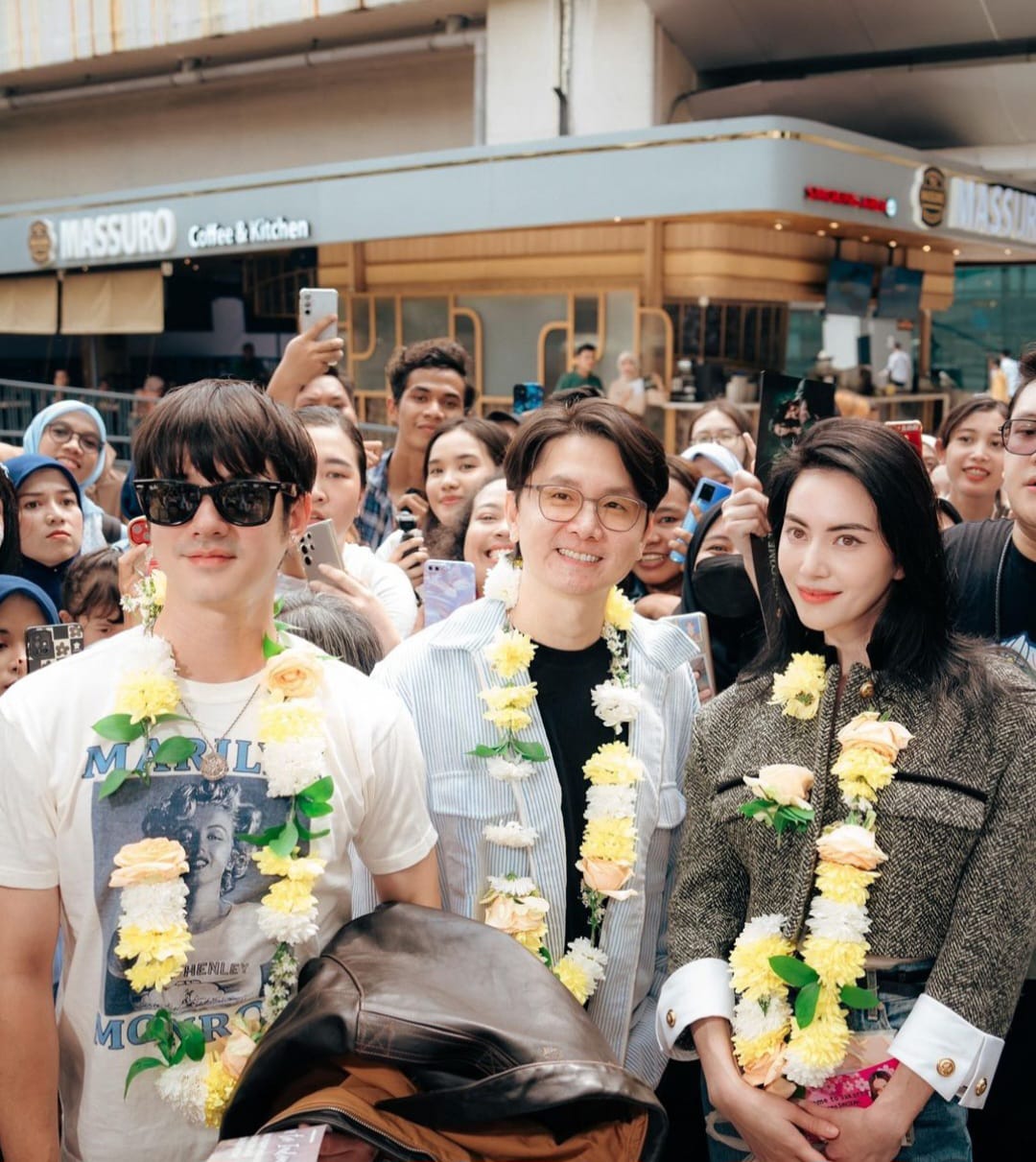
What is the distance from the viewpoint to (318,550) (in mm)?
3408

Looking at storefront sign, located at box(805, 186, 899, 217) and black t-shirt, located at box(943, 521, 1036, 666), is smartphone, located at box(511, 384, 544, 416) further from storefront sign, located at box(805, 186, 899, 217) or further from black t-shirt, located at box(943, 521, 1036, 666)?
storefront sign, located at box(805, 186, 899, 217)

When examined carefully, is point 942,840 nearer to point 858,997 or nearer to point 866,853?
point 866,853

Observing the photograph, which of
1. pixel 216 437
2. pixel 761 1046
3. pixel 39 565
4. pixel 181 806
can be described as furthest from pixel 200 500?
pixel 39 565

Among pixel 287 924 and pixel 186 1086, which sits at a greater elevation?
pixel 287 924

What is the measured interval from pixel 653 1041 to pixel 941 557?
3.77 feet

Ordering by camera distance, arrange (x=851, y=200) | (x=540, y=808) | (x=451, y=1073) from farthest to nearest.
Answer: (x=851, y=200) → (x=540, y=808) → (x=451, y=1073)

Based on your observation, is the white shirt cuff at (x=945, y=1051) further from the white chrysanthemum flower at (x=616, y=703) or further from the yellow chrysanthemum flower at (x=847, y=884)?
the white chrysanthemum flower at (x=616, y=703)

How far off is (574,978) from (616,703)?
547mm

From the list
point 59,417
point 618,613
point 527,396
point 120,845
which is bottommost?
point 120,845

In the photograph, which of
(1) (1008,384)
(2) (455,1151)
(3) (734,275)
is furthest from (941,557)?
(1) (1008,384)

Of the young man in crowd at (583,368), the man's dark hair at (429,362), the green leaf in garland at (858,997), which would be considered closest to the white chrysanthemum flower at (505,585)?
the green leaf in garland at (858,997)

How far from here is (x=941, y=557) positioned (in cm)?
223

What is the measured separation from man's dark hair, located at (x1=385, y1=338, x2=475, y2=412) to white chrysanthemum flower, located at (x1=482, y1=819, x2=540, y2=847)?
355 cm

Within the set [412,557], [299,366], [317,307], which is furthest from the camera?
[317,307]
